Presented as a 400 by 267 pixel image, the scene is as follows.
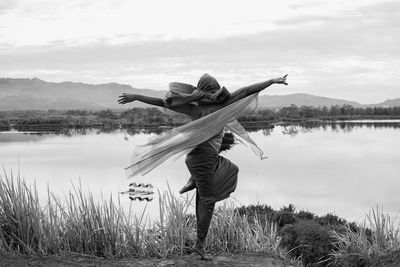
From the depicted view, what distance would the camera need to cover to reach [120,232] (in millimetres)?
6723

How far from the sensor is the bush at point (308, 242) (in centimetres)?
902

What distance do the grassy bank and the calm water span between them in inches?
142

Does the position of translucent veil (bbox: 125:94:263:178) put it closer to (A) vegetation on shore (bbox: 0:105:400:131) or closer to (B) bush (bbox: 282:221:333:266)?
(B) bush (bbox: 282:221:333:266)

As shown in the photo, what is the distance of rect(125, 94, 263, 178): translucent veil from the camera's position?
6.37 meters

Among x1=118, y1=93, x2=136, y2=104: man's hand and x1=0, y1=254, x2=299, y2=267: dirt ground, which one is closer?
x1=0, y1=254, x2=299, y2=267: dirt ground

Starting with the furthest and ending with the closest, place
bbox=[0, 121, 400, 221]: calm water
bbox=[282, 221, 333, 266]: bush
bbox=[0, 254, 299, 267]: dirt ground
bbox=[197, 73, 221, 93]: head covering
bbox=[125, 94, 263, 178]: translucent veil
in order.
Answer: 1. bbox=[0, 121, 400, 221]: calm water
2. bbox=[282, 221, 333, 266]: bush
3. bbox=[197, 73, 221, 93]: head covering
4. bbox=[125, 94, 263, 178]: translucent veil
5. bbox=[0, 254, 299, 267]: dirt ground

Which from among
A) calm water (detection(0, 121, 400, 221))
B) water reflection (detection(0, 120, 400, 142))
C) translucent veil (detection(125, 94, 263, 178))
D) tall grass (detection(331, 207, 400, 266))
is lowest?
calm water (detection(0, 121, 400, 221))

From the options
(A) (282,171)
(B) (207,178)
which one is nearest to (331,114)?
(A) (282,171)

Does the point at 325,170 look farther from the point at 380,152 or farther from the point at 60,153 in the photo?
the point at 60,153

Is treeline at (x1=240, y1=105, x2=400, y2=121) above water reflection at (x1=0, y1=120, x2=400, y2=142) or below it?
above

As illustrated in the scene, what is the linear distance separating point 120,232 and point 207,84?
1.87 m

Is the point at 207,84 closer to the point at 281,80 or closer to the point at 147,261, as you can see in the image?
the point at 281,80

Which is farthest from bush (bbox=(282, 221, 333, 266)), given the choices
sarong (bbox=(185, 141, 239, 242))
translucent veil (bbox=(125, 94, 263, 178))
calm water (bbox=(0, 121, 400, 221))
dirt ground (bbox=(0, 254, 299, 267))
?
translucent veil (bbox=(125, 94, 263, 178))

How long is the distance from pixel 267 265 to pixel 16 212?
272cm
